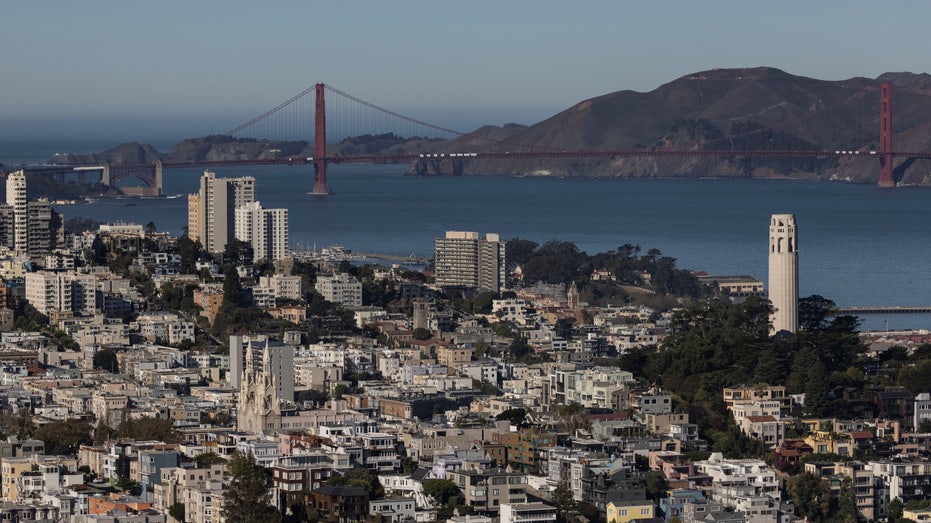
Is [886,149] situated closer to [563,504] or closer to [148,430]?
[148,430]

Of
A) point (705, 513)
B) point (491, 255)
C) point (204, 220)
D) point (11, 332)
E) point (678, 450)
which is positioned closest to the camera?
point (705, 513)

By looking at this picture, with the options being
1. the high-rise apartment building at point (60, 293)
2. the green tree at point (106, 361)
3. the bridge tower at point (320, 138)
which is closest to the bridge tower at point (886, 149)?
the bridge tower at point (320, 138)

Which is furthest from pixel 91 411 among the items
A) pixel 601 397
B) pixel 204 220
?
pixel 204 220

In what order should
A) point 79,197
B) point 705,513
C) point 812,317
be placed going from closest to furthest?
point 705,513
point 812,317
point 79,197

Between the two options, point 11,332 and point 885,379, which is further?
point 11,332

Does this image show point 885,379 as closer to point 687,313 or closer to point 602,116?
point 687,313

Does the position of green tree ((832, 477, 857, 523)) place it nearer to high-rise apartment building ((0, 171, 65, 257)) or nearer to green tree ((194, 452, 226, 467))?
green tree ((194, 452, 226, 467))

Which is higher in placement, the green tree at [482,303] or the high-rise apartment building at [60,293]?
the high-rise apartment building at [60,293]

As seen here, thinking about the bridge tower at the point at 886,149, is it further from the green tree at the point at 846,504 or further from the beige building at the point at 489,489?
the beige building at the point at 489,489
